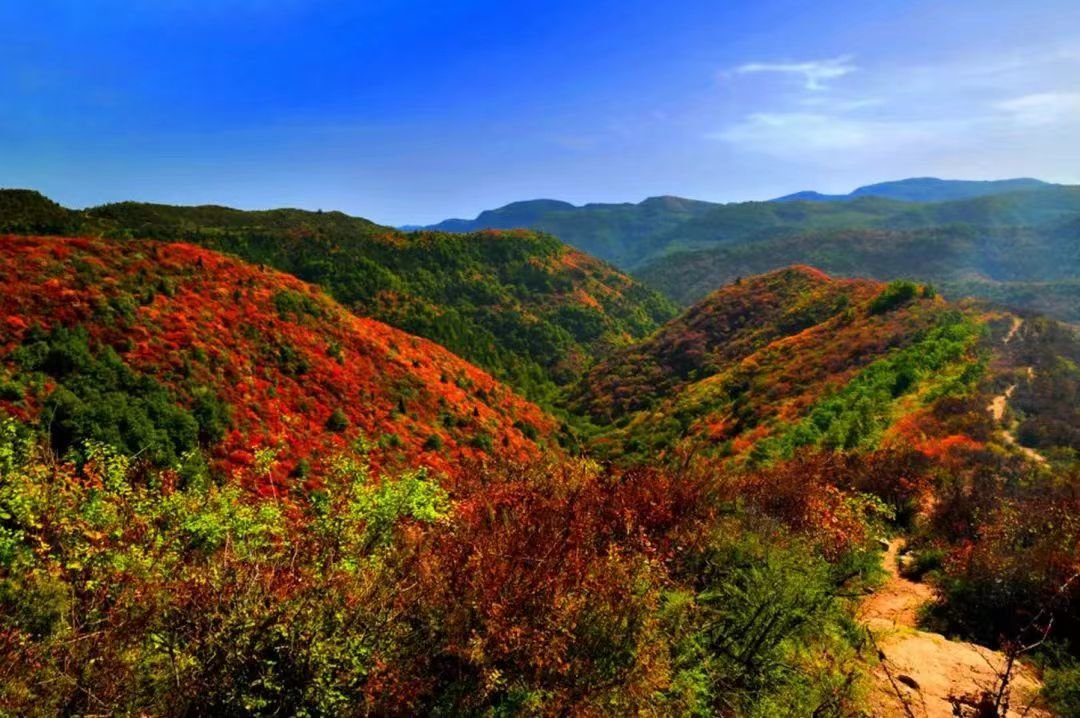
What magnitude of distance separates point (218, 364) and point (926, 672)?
35776mm

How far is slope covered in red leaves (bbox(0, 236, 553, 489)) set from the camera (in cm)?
2652

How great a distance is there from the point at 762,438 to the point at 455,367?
3097 cm

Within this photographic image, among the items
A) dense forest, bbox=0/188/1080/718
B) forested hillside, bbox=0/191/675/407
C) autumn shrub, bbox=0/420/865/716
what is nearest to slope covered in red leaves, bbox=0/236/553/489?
dense forest, bbox=0/188/1080/718

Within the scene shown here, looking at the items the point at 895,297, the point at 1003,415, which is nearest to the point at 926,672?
the point at 1003,415

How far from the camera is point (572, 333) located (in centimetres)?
13100

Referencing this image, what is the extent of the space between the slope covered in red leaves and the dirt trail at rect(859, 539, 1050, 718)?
20103 millimetres

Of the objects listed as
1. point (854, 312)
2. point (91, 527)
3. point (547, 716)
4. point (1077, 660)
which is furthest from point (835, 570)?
point (854, 312)

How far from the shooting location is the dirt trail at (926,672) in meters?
8.37

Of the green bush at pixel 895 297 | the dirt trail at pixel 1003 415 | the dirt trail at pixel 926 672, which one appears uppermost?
the green bush at pixel 895 297

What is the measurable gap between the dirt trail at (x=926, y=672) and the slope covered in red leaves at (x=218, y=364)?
20.1 m

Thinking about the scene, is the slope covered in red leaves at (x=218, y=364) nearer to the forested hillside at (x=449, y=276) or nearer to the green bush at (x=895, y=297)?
the forested hillside at (x=449, y=276)

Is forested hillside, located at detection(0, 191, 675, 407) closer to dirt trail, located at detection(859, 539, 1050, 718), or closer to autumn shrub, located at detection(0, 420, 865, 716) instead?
autumn shrub, located at detection(0, 420, 865, 716)

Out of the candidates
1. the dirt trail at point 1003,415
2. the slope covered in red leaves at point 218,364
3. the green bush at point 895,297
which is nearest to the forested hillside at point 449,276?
the slope covered in red leaves at point 218,364

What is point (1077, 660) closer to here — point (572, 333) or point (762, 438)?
point (762, 438)
